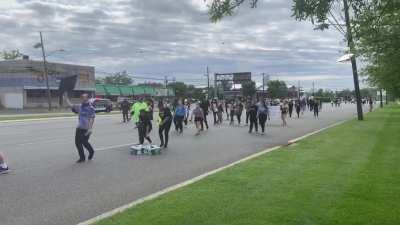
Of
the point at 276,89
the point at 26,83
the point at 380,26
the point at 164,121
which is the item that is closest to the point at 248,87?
the point at 276,89

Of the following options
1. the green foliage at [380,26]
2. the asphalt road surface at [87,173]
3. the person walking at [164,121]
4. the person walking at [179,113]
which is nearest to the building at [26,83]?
the person walking at [179,113]

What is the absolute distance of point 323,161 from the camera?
1359 cm

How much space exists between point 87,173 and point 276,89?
518 ft

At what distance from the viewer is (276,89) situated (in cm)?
16850

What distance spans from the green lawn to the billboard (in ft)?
446

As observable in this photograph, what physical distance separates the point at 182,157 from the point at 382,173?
→ 587cm

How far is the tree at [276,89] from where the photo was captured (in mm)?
164625

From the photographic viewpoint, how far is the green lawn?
7.48m

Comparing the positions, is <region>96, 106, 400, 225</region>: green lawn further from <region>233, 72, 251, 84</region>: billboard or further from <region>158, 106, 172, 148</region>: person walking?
<region>233, 72, 251, 84</region>: billboard

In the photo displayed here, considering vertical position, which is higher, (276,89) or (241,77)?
(241,77)

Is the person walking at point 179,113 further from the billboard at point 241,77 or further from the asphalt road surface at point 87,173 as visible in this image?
the billboard at point 241,77

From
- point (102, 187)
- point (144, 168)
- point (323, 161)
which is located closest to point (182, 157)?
point (144, 168)

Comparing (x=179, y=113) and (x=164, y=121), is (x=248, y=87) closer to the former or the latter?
(x=179, y=113)

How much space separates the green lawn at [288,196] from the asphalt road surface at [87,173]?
89 centimetres
